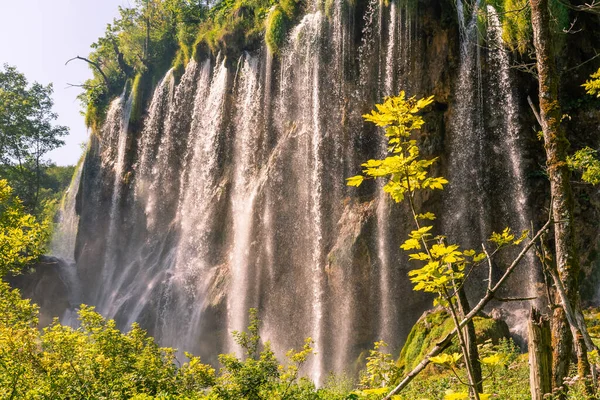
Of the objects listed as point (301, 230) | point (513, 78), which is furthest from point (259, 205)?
point (513, 78)

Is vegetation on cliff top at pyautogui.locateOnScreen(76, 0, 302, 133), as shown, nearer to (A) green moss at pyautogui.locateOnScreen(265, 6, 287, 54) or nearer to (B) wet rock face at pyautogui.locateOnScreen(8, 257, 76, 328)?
(A) green moss at pyautogui.locateOnScreen(265, 6, 287, 54)

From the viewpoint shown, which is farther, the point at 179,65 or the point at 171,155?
the point at 179,65

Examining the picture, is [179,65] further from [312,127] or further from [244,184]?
[312,127]

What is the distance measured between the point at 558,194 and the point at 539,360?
224 cm

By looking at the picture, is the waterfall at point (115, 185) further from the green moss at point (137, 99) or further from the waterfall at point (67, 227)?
the waterfall at point (67, 227)

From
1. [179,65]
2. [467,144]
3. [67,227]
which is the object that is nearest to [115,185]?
[67,227]

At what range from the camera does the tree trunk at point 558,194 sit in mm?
3973

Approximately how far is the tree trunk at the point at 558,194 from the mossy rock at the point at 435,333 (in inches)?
242

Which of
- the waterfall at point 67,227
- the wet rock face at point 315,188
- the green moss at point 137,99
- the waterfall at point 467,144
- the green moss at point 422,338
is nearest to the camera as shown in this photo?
the green moss at point 422,338

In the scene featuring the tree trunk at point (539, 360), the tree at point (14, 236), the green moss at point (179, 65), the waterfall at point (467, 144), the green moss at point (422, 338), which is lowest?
the green moss at point (422, 338)

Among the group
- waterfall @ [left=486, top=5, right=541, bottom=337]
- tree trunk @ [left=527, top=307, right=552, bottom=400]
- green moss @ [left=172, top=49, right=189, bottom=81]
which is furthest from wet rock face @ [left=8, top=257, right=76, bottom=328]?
tree trunk @ [left=527, top=307, right=552, bottom=400]

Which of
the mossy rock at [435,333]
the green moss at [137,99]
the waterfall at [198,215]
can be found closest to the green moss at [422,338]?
the mossy rock at [435,333]

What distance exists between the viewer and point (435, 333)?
11062 mm

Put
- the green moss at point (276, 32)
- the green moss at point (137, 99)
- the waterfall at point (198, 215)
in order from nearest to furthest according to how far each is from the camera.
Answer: the green moss at point (276, 32) → the waterfall at point (198, 215) → the green moss at point (137, 99)
